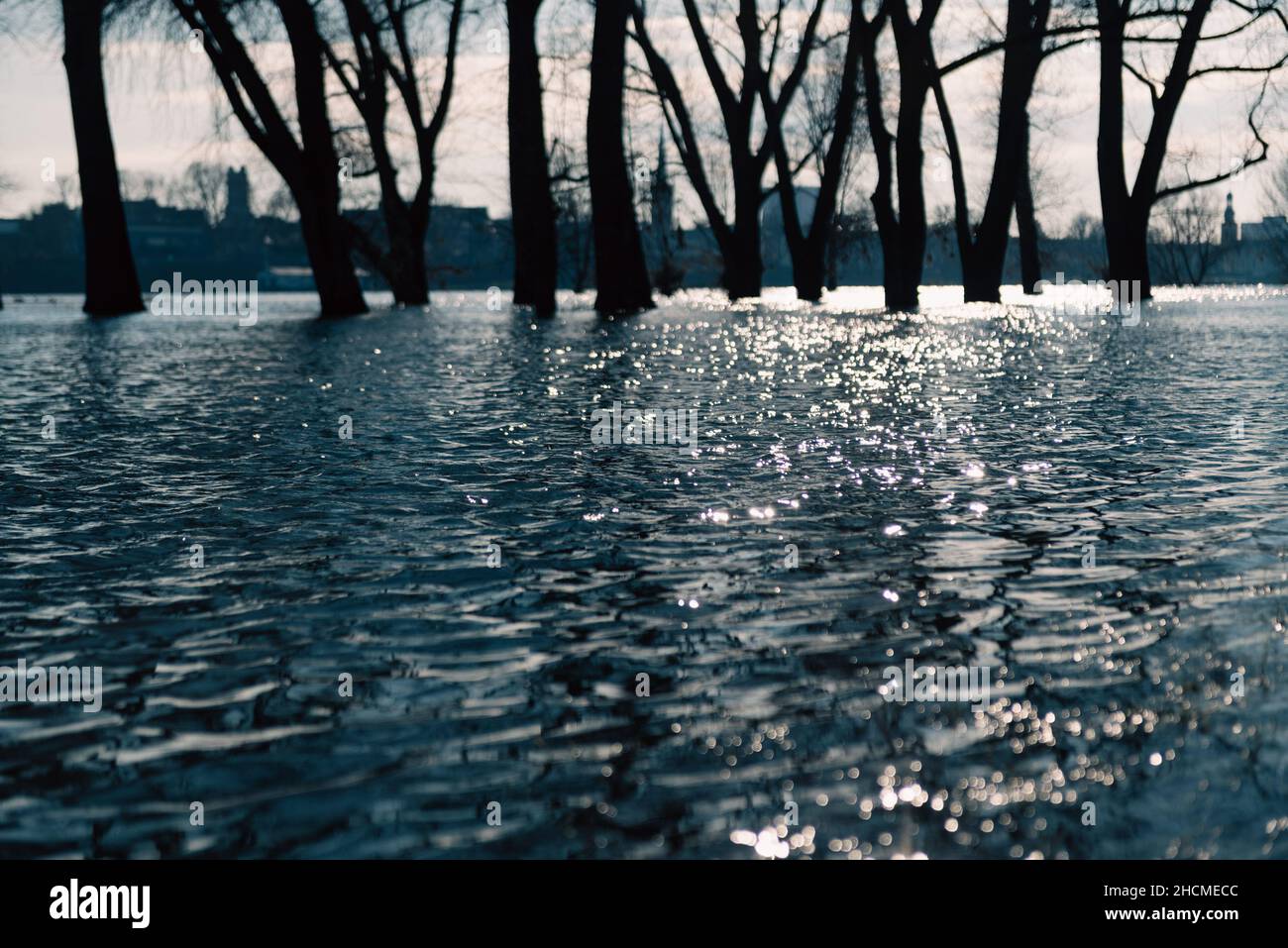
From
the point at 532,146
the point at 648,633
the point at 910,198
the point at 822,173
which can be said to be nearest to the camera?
the point at 648,633

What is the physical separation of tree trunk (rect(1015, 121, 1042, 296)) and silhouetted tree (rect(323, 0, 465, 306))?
49.0ft

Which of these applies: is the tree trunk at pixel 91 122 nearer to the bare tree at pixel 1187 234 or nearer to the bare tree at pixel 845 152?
the bare tree at pixel 845 152

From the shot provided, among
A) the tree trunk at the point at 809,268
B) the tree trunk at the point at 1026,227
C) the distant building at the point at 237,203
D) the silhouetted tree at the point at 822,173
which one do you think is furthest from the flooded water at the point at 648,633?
the distant building at the point at 237,203

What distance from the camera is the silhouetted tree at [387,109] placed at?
1355 inches

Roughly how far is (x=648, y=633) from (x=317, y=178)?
2543 cm

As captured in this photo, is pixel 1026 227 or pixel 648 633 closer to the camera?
pixel 648 633

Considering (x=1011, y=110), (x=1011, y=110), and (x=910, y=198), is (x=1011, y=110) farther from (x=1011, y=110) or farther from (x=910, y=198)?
(x=910, y=198)

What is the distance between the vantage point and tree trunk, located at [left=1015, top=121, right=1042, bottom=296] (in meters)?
40.2

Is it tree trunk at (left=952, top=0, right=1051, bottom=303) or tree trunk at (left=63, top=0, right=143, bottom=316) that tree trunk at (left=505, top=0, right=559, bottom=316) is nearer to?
tree trunk at (left=63, top=0, right=143, bottom=316)

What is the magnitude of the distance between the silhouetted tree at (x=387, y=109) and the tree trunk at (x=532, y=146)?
26.9 feet

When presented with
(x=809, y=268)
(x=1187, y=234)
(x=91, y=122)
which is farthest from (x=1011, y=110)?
(x=1187, y=234)

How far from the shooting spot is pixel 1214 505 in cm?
585

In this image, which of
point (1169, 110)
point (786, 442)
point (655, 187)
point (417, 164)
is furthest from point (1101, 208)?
point (786, 442)

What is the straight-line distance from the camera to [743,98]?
34000mm
